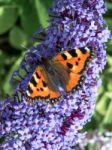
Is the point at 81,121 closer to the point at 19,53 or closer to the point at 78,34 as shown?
the point at 78,34

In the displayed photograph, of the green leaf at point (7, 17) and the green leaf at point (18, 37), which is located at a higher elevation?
the green leaf at point (7, 17)

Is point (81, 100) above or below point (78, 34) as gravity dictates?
below

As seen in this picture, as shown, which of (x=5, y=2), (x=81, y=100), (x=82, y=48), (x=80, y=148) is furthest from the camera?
(x=5, y=2)

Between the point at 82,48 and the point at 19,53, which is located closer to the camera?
the point at 82,48

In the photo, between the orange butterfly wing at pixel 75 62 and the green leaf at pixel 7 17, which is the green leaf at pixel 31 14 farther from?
the orange butterfly wing at pixel 75 62

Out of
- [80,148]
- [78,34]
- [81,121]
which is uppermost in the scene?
[78,34]

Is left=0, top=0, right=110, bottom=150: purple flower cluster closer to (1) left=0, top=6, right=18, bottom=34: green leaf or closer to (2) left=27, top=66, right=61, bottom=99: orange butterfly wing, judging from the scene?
(2) left=27, top=66, right=61, bottom=99: orange butterfly wing

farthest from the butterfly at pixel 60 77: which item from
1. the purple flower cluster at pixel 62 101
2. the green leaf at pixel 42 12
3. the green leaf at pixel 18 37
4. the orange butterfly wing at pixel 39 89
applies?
the green leaf at pixel 18 37

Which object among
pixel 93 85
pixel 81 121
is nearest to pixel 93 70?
pixel 93 85
